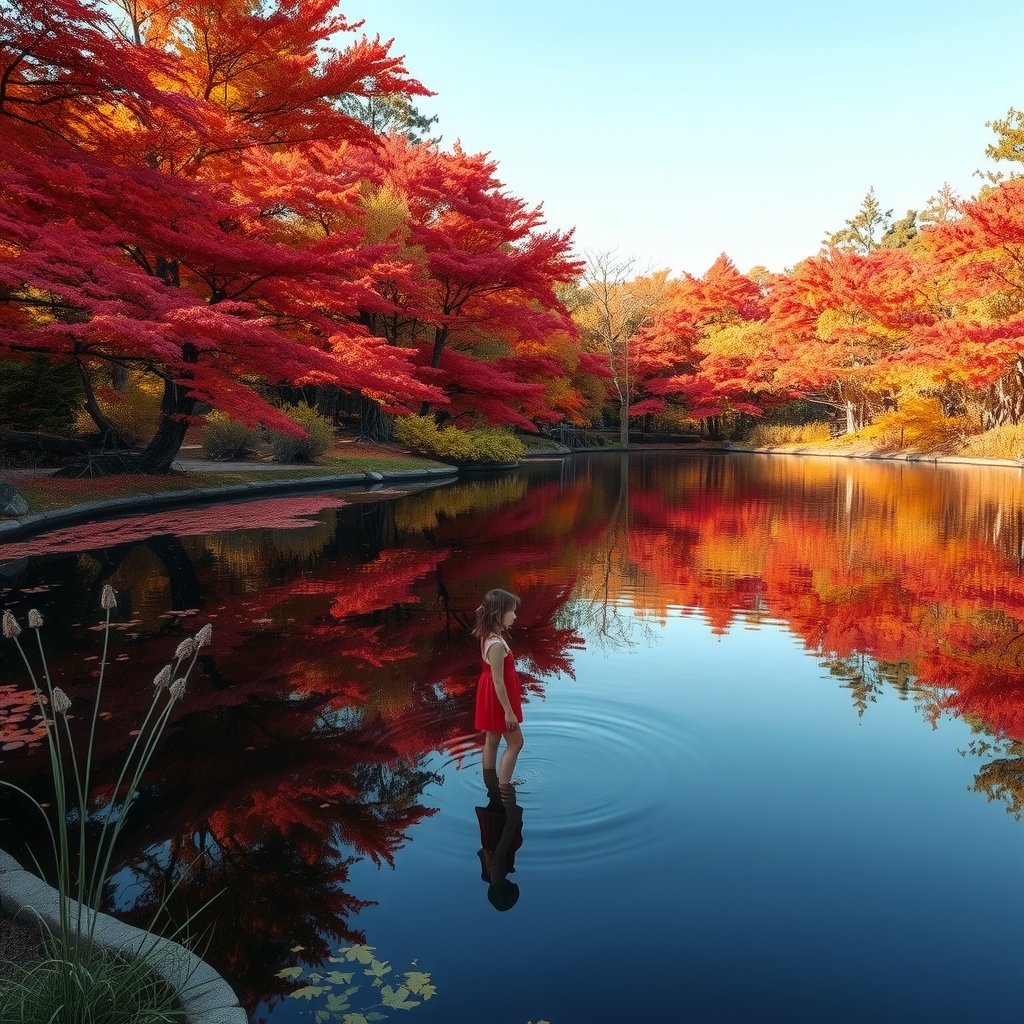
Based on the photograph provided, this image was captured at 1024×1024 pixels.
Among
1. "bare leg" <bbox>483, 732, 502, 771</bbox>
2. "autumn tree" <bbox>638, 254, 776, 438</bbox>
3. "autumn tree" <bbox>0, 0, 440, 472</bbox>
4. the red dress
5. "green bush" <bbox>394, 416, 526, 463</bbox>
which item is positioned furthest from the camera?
"autumn tree" <bbox>638, 254, 776, 438</bbox>

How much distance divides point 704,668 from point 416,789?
324cm

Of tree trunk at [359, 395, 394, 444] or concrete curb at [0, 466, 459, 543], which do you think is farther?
tree trunk at [359, 395, 394, 444]

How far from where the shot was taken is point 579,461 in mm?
37312

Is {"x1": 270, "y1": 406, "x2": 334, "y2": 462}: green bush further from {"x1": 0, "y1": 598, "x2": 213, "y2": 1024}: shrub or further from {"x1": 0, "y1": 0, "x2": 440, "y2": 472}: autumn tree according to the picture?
{"x1": 0, "y1": 598, "x2": 213, "y2": 1024}: shrub

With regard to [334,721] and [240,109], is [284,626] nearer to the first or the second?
[334,721]

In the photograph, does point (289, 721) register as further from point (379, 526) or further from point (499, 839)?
point (379, 526)

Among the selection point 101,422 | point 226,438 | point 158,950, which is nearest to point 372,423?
point 226,438

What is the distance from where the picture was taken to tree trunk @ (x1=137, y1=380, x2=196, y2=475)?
18.5 m

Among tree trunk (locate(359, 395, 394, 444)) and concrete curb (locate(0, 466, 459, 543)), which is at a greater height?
tree trunk (locate(359, 395, 394, 444))

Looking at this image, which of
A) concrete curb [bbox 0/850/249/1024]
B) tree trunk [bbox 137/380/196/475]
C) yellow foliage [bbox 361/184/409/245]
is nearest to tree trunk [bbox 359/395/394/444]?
yellow foliage [bbox 361/184/409/245]

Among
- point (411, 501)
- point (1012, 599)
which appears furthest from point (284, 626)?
point (411, 501)

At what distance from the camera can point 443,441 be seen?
95.2 feet

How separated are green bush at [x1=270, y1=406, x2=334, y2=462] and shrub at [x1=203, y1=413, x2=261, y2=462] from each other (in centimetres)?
69

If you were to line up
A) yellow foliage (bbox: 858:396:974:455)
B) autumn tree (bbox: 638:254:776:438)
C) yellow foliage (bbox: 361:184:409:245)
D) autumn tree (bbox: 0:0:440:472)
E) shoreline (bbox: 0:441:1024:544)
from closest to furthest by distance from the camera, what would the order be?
autumn tree (bbox: 0:0:440:472)
shoreline (bbox: 0:441:1024:544)
yellow foliage (bbox: 361:184:409:245)
yellow foliage (bbox: 858:396:974:455)
autumn tree (bbox: 638:254:776:438)
